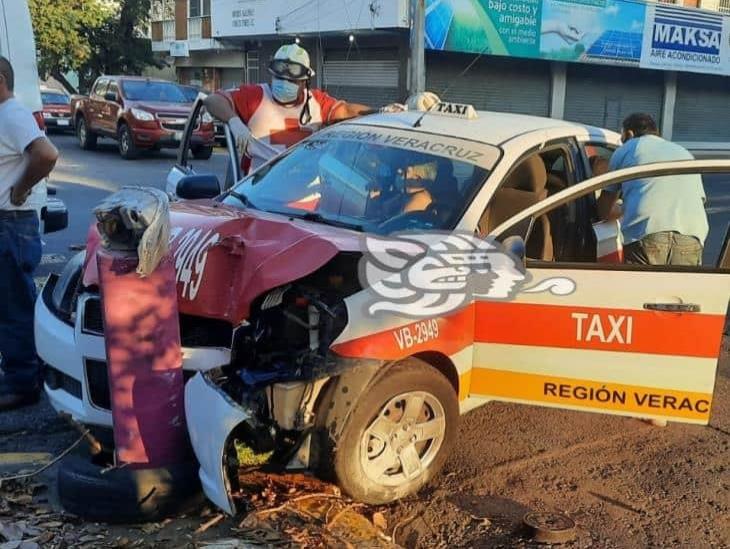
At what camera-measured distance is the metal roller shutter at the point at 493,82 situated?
23.4 meters

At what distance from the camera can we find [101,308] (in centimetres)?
354

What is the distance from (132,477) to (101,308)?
2.36 ft

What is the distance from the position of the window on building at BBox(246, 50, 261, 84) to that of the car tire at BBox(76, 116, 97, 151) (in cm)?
828

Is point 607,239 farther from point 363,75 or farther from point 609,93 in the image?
point 609,93

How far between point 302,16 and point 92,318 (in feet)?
70.4

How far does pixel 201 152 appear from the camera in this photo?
1931cm

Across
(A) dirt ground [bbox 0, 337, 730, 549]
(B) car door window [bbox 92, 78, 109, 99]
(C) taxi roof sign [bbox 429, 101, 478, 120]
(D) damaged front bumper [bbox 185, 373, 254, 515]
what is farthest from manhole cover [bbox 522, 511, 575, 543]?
(B) car door window [bbox 92, 78, 109, 99]

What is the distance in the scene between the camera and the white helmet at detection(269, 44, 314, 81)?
19.3 feet

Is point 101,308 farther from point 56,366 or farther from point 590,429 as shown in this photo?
point 590,429

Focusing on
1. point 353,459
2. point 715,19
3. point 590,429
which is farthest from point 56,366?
point 715,19

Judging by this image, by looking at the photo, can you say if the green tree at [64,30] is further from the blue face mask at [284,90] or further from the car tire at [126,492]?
the car tire at [126,492]

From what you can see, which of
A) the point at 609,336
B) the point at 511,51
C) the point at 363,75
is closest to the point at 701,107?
the point at 511,51

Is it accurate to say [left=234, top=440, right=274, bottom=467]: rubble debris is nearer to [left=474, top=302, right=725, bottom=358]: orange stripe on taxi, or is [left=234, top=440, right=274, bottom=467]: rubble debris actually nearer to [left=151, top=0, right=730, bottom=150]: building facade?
[left=474, top=302, right=725, bottom=358]: orange stripe on taxi

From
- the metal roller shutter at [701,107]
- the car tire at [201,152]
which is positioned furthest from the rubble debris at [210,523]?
the metal roller shutter at [701,107]
